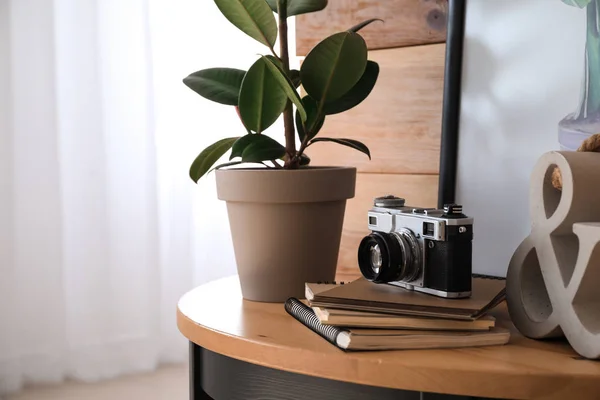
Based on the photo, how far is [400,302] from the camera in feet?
2.28

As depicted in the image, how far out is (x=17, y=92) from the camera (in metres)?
1.54

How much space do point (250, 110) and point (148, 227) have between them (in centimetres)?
92

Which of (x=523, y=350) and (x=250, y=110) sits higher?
(x=250, y=110)

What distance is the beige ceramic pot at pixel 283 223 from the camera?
2.89 feet

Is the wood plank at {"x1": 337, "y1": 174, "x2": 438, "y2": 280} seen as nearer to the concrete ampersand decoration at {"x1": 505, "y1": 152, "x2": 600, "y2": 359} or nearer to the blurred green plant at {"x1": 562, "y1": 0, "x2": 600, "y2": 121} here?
the blurred green plant at {"x1": 562, "y1": 0, "x2": 600, "y2": 121}

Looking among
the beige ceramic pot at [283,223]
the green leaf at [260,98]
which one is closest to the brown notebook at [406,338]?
the beige ceramic pot at [283,223]

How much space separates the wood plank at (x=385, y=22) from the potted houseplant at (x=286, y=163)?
0.83 feet

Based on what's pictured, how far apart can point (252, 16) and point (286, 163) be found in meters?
0.20

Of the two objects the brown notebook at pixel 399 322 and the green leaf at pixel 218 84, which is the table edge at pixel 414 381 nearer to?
the brown notebook at pixel 399 322

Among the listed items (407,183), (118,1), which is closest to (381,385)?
(407,183)

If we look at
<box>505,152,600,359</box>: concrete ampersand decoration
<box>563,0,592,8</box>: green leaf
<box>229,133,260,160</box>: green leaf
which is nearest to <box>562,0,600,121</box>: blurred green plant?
<box>563,0,592,8</box>: green leaf

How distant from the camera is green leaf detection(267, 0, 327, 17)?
941 mm

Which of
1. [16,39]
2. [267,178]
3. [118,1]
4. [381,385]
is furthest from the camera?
[118,1]

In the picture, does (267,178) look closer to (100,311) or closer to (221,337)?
(221,337)
